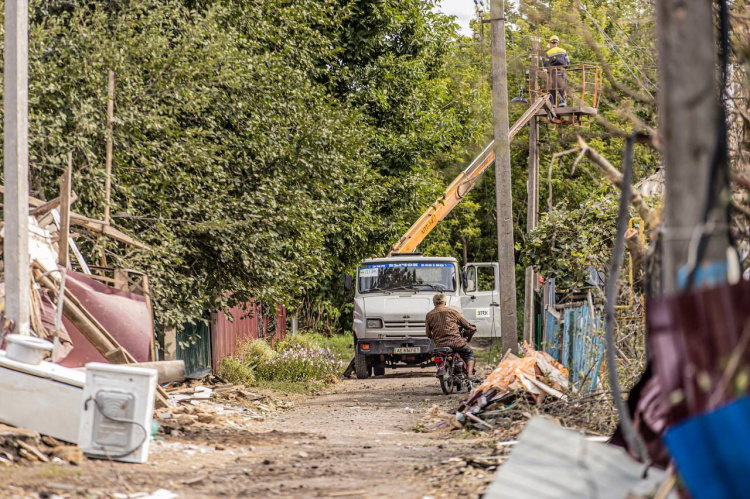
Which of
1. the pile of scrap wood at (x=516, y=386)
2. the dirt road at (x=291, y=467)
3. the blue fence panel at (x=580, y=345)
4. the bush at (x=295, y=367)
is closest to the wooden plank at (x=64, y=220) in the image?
the dirt road at (x=291, y=467)

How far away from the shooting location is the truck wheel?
68.7 ft

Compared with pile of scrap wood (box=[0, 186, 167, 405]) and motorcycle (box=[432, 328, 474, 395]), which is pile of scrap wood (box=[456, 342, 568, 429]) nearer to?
motorcycle (box=[432, 328, 474, 395])

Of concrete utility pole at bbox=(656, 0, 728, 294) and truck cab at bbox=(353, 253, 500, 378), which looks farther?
truck cab at bbox=(353, 253, 500, 378)

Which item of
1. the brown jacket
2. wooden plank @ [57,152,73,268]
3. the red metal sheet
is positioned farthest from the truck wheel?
wooden plank @ [57,152,73,268]

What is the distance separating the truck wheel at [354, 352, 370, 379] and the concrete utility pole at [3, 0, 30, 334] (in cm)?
1208

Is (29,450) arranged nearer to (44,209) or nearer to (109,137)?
(44,209)

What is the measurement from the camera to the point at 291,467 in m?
8.31

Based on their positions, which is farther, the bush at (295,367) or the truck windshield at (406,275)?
the truck windshield at (406,275)

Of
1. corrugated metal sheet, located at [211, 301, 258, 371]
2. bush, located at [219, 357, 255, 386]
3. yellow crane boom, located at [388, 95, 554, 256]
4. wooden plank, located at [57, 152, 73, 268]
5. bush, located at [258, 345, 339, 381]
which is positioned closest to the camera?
wooden plank, located at [57, 152, 73, 268]

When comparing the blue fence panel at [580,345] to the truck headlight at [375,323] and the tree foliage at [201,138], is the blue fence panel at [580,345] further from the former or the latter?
the truck headlight at [375,323]

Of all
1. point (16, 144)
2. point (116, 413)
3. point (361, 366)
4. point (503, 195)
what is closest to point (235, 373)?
point (361, 366)

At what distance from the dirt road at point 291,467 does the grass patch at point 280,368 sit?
Answer: 4.62m

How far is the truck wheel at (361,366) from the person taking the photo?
68.7 ft

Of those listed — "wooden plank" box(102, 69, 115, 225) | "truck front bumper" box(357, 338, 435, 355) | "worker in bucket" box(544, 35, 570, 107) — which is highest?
"worker in bucket" box(544, 35, 570, 107)
